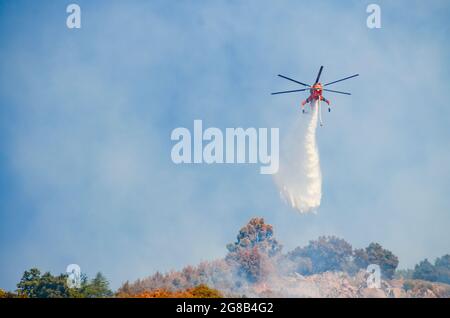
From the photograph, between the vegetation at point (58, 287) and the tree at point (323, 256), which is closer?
the vegetation at point (58, 287)

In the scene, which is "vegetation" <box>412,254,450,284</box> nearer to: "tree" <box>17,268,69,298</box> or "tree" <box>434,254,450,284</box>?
"tree" <box>434,254,450,284</box>

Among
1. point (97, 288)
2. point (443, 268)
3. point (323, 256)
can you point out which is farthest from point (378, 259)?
point (97, 288)

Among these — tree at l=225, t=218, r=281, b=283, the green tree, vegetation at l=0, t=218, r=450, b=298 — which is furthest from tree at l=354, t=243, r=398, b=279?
the green tree

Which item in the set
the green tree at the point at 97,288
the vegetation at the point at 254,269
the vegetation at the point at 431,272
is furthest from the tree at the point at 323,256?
the green tree at the point at 97,288

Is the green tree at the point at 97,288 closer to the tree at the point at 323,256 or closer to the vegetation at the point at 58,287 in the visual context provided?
the vegetation at the point at 58,287

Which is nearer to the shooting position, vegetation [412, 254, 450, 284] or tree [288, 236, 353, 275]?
tree [288, 236, 353, 275]

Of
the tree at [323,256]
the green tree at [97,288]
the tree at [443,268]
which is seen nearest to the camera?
the green tree at [97,288]

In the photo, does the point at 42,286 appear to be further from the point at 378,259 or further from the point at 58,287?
the point at 378,259
